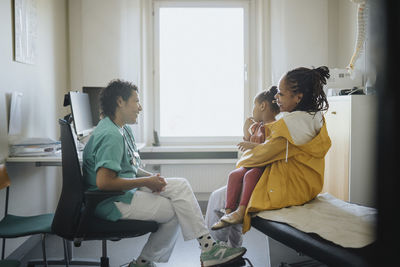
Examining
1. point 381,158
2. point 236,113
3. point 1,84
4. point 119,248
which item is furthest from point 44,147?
point 381,158

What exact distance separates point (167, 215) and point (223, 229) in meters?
0.40

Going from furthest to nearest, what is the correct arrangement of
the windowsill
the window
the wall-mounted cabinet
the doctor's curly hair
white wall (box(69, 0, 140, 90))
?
the window
the windowsill
white wall (box(69, 0, 140, 90))
the wall-mounted cabinet
the doctor's curly hair

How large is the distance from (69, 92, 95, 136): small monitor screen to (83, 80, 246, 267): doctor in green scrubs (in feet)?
2.56

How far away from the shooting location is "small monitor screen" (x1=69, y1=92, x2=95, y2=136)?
9.21 feet

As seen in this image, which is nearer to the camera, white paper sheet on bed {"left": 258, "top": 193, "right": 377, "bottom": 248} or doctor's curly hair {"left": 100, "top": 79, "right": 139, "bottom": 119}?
white paper sheet on bed {"left": 258, "top": 193, "right": 377, "bottom": 248}

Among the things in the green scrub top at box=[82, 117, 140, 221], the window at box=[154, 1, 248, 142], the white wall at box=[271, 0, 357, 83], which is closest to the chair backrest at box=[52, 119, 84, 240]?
the green scrub top at box=[82, 117, 140, 221]

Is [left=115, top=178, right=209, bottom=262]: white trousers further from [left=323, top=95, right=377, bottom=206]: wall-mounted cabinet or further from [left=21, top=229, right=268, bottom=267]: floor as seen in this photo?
[left=323, top=95, right=377, bottom=206]: wall-mounted cabinet

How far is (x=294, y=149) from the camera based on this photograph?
1.99 metres

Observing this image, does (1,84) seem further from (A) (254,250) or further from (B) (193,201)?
(A) (254,250)

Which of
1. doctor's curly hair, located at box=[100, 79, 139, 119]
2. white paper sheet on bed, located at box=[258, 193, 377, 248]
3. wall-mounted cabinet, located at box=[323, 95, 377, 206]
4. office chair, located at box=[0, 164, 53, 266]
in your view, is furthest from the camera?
wall-mounted cabinet, located at box=[323, 95, 377, 206]

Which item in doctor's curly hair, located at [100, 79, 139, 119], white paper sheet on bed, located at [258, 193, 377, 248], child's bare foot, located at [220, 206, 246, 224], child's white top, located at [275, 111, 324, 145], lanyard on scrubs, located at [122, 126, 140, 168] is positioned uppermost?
doctor's curly hair, located at [100, 79, 139, 119]

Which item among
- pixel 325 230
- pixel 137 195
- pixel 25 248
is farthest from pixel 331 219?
pixel 25 248

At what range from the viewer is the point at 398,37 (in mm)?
272

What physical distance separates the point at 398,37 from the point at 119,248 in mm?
2918
